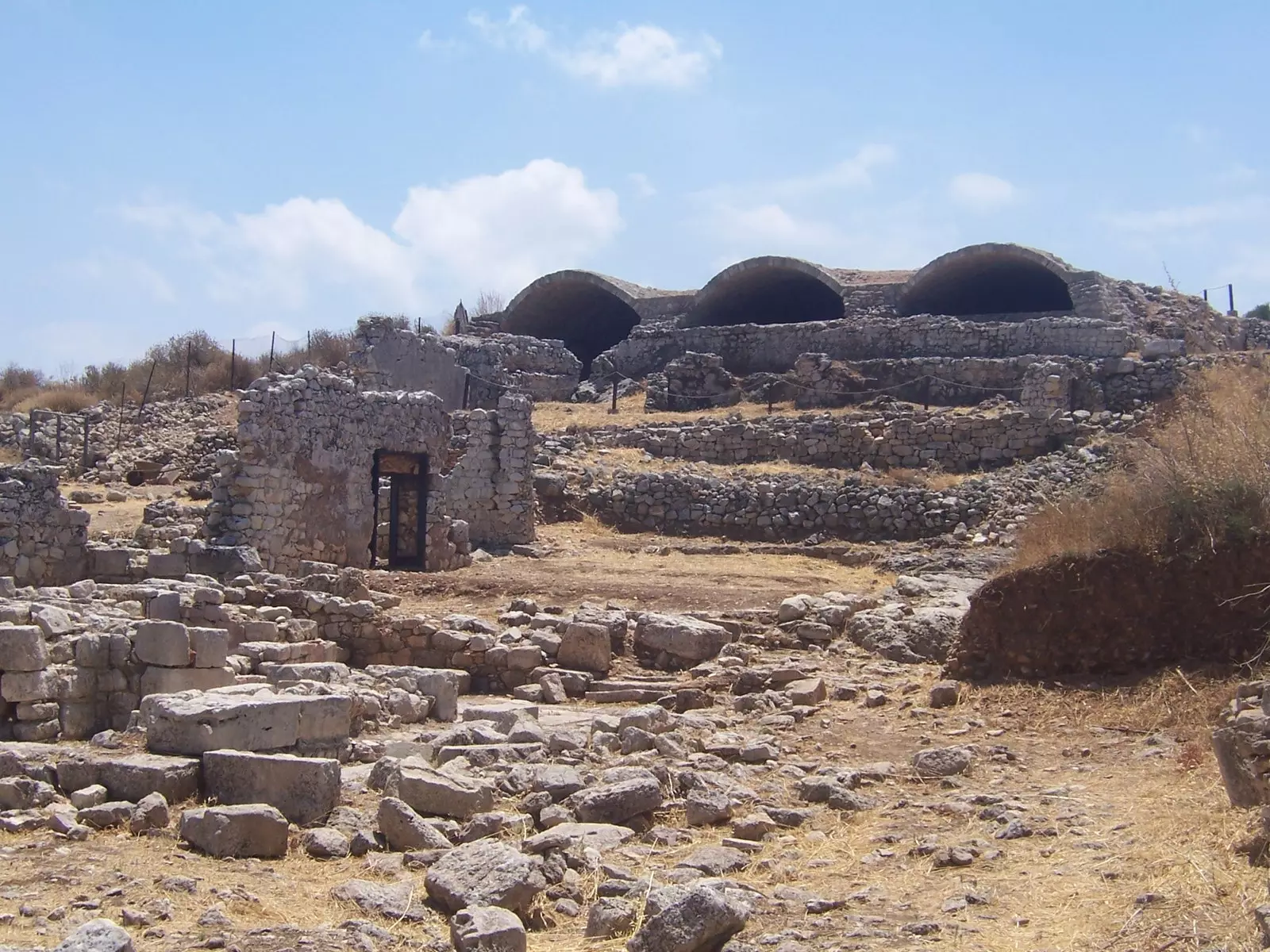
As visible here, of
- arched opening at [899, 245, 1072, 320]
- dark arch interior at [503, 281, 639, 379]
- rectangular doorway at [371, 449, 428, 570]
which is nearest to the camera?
rectangular doorway at [371, 449, 428, 570]

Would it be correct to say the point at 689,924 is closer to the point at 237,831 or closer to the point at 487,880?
the point at 487,880

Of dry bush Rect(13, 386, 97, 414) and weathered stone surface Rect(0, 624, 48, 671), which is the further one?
dry bush Rect(13, 386, 97, 414)

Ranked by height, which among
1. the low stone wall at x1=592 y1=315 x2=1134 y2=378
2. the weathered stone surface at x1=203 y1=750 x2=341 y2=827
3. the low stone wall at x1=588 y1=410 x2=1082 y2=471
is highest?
the low stone wall at x1=592 y1=315 x2=1134 y2=378

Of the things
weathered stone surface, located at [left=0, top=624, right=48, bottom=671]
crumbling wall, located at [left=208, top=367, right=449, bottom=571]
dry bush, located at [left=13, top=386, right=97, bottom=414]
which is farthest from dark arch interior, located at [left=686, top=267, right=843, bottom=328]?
weathered stone surface, located at [left=0, top=624, right=48, bottom=671]

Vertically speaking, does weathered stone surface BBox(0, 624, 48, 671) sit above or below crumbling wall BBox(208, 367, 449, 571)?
below

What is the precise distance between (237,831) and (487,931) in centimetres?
171

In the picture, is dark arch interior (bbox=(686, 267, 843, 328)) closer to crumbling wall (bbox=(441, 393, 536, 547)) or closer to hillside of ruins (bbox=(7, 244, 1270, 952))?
hillside of ruins (bbox=(7, 244, 1270, 952))

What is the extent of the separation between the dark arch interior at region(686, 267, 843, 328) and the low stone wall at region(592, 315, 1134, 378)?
2175 millimetres

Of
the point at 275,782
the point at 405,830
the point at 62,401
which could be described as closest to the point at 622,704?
the point at 275,782

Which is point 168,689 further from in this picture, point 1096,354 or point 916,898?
point 1096,354

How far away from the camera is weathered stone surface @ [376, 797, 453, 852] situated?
592 centimetres

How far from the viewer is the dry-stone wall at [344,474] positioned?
1466 cm

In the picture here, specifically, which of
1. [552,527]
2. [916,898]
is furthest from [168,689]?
[552,527]

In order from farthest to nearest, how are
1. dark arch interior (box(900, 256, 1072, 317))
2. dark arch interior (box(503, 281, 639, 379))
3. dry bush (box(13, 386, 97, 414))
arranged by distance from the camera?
dark arch interior (box(503, 281, 639, 379))
dry bush (box(13, 386, 97, 414))
dark arch interior (box(900, 256, 1072, 317))
